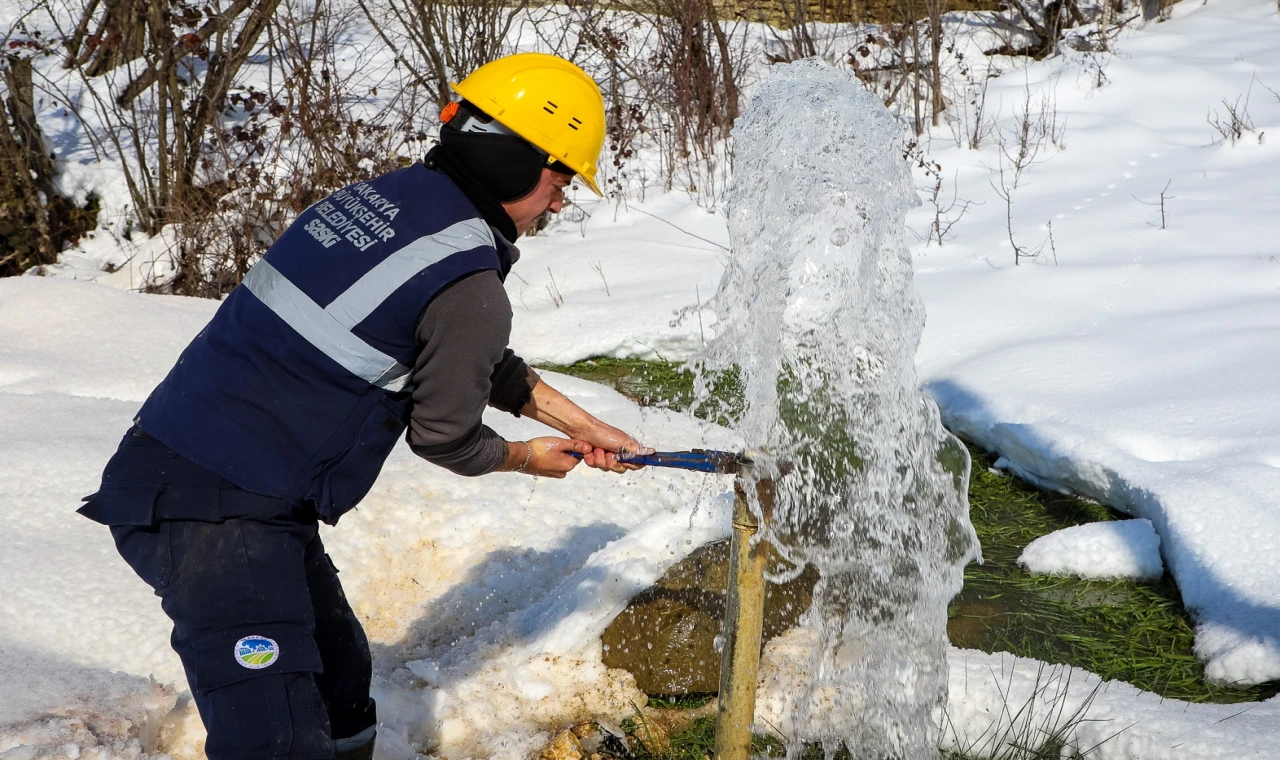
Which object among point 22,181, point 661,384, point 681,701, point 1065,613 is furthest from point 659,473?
point 22,181

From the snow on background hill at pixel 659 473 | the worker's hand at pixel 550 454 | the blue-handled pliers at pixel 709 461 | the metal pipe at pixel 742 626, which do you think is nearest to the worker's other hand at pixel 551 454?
the worker's hand at pixel 550 454

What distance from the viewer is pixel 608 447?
241cm

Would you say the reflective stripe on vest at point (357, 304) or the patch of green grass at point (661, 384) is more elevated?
the reflective stripe on vest at point (357, 304)

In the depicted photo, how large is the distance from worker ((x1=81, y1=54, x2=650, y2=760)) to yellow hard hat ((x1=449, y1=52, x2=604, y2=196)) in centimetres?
8

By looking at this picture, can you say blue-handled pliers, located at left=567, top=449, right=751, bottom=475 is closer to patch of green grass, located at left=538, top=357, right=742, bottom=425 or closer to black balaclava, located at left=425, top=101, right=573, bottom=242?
black balaclava, located at left=425, top=101, right=573, bottom=242

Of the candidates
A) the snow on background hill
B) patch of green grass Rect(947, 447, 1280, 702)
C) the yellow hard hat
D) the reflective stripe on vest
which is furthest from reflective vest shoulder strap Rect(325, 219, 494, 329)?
patch of green grass Rect(947, 447, 1280, 702)

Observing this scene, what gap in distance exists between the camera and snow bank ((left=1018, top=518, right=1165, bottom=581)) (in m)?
3.27

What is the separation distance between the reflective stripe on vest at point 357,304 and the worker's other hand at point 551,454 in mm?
490

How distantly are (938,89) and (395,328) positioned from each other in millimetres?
6699

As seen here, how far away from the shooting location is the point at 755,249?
9.59 ft

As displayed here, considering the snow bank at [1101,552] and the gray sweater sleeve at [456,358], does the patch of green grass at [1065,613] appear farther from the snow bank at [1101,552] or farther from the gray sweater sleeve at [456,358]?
the gray sweater sleeve at [456,358]

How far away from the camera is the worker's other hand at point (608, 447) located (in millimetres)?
2336

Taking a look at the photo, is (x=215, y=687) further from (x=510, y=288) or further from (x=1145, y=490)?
(x=510, y=288)

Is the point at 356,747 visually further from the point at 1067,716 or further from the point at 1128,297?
the point at 1128,297
